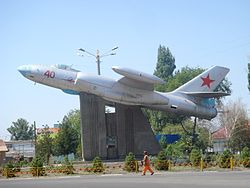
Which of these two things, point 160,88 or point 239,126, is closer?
point 239,126

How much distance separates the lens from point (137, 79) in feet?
118

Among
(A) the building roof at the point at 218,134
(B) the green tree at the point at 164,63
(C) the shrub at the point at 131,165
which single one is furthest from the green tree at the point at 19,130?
(C) the shrub at the point at 131,165

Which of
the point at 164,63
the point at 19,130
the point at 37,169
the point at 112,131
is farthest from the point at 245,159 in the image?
the point at 19,130

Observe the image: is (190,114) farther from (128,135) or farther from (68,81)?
(68,81)

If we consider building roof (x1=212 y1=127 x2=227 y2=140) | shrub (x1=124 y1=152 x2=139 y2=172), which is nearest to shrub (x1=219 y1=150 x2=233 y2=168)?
shrub (x1=124 y1=152 x2=139 y2=172)

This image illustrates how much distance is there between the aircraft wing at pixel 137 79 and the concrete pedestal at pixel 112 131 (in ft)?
8.11

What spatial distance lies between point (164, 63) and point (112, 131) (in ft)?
185

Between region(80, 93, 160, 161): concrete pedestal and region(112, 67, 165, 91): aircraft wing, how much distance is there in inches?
97.3

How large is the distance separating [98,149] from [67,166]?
9969 mm

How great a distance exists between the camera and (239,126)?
64.2 m

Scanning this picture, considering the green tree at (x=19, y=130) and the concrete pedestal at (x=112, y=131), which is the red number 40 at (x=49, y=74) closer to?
the concrete pedestal at (x=112, y=131)

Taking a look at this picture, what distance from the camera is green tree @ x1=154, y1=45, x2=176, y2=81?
93.6m

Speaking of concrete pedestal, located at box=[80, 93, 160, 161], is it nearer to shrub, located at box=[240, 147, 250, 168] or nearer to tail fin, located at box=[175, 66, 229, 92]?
tail fin, located at box=[175, 66, 229, 92]

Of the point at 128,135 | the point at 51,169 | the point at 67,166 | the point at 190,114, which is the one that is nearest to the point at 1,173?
the point at 51,169
